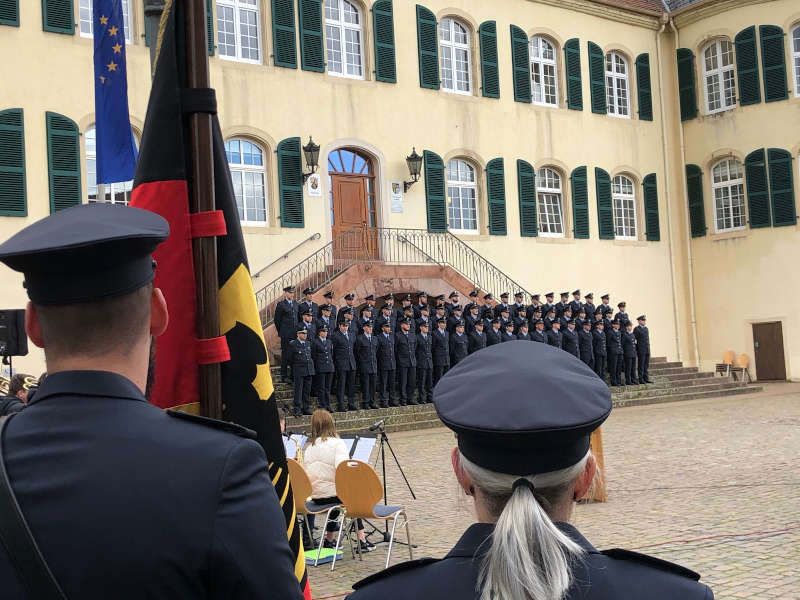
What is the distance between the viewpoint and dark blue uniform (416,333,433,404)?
19.2 meters

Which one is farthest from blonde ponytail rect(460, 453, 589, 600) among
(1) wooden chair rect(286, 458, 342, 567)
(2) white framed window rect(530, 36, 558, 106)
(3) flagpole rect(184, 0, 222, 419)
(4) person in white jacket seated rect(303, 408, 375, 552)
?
(2) white framed window rect(530, 36, 558, 106)

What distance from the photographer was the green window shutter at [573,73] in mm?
25938

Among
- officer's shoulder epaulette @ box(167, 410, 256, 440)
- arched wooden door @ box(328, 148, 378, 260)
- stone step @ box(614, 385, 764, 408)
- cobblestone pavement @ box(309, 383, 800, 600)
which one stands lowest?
stone step @ box(614, 385, 764, 408)

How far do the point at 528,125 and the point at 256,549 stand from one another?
79.6 ft

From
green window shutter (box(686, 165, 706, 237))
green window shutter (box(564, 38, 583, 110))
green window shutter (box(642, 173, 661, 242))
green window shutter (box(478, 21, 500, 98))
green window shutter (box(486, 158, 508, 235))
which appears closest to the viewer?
green window shutter (box(486, 158, 508, 235))

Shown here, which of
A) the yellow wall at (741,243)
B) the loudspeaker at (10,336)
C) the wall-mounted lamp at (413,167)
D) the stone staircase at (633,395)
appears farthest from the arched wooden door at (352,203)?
the loudspeaker at (10,336)

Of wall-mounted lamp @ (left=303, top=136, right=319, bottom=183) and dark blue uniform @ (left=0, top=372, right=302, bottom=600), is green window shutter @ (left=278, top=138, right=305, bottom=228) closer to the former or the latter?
wall-mounted lamp @ (left=303, top=136, right=319, bottom=183)

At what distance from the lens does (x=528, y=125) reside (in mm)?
25016

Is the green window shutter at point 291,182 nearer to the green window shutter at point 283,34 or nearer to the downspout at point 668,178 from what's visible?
the green window shutter at point 283,34

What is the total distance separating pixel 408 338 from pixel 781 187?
42.6ft

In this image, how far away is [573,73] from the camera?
85.5 feet

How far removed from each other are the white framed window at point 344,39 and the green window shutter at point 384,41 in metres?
0.36

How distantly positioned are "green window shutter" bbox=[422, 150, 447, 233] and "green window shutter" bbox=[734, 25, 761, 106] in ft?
31.4

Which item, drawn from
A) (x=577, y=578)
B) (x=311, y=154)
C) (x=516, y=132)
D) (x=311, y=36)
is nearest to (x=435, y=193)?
(x=516, y=132)
